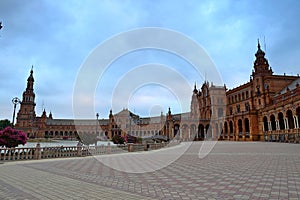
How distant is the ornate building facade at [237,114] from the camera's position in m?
44.8

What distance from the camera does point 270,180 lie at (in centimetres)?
773

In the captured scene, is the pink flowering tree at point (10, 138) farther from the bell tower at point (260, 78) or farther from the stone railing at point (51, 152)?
the bell tower at point (260, 78)

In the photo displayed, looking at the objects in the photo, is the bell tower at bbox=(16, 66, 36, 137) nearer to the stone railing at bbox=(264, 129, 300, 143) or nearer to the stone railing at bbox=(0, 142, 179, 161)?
the stone railing at bbox=(0, 142, 179, 161)

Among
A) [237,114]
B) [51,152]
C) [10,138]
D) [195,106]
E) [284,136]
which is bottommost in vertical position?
[51,152]

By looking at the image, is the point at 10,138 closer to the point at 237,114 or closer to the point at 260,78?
the point at 237,114

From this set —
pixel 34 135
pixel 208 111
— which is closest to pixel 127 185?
pixel 208 111

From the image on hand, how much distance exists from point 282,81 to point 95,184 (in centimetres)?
6464

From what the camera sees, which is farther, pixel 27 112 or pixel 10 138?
pixel 27 112

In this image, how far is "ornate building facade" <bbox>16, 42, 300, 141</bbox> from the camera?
44.8 m

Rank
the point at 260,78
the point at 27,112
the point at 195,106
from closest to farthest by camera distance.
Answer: the point at 260,78 < the point at 195,106 < the point at 27,112

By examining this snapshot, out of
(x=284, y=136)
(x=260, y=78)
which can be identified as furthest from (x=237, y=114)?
(x=284, y=136)

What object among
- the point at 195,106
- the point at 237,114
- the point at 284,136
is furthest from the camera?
the point at 195,106

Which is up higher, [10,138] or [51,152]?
[10,138]

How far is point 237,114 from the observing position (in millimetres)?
60938
